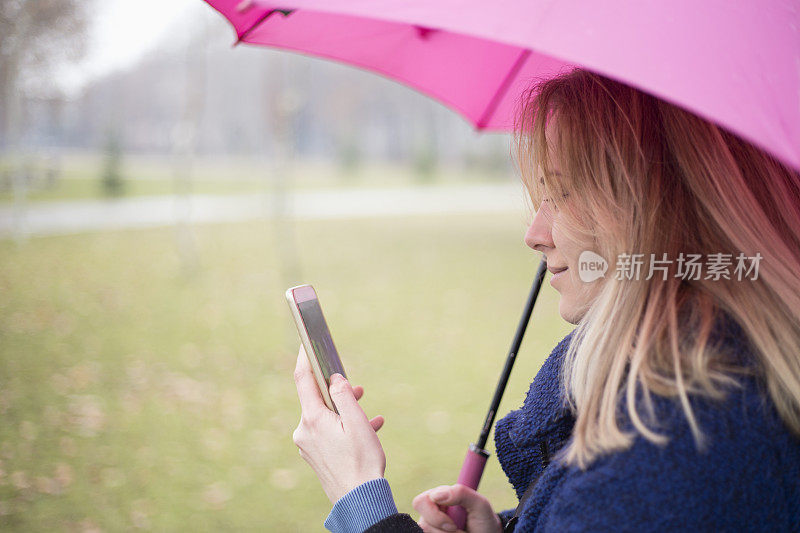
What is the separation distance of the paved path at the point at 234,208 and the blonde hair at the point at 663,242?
708cm

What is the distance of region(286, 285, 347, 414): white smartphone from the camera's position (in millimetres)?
1560

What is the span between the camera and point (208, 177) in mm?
31250

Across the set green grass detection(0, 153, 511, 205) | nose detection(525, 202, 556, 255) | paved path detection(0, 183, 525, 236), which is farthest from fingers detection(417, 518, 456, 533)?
paved path detection(0, 183, 525, 236)

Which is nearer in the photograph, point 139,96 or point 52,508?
point 52,508

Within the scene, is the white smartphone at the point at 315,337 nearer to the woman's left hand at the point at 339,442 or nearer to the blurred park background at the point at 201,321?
the woman's left hand at the point at 339,442

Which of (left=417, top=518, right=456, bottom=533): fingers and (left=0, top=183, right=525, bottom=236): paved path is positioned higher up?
(left=0, top=183, right=525, bottom=236): paved path

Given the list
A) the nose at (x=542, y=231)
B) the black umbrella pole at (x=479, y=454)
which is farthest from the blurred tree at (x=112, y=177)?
the nose at (x=542, y=231)

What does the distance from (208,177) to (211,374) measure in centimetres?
2630

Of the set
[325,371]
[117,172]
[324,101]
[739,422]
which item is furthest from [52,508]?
[324,101]

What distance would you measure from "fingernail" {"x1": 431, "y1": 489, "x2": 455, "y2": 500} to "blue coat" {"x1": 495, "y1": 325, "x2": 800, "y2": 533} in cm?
65

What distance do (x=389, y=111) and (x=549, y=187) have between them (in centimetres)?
4456

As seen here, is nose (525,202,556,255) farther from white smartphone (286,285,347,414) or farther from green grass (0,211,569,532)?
green grass (0,211,569,532)

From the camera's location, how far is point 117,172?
20.3 m

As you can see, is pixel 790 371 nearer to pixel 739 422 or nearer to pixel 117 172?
pixel 739 422
